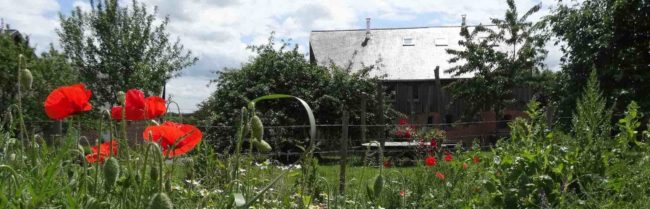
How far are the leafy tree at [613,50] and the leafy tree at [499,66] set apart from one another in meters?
9.87

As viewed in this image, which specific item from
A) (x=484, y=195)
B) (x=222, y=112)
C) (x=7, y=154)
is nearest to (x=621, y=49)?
(x=222, y=112)

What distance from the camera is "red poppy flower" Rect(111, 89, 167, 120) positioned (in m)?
1.39

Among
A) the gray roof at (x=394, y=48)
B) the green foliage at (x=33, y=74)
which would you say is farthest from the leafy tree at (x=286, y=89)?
the gray roof at (x=394, y=48)

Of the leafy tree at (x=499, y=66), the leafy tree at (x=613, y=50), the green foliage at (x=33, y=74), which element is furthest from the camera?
the leafy tree at (x=499, y=66)

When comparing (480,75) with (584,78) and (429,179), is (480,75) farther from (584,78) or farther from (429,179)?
(429,179)

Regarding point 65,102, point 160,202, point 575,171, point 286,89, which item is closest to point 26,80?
point 65,102

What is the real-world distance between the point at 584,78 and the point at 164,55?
13.7 m

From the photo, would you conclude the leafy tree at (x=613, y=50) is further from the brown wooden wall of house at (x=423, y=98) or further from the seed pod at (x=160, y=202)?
the brown wooden wall of house at (x=423, y=98)

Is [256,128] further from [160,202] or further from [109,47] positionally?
[109,47]

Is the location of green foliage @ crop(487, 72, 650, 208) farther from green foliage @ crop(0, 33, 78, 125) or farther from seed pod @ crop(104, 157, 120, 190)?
green foliage @ crop(0, 33, 78, 125)

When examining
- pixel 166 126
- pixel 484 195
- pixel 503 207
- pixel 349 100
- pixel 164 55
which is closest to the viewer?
pixel 166 126

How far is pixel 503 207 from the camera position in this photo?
9.92 feet

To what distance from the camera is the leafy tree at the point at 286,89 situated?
14000 millimetres

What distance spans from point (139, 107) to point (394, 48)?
2788cm
